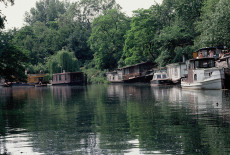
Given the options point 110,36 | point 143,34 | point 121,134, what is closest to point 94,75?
point 110,36

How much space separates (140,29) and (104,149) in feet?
229

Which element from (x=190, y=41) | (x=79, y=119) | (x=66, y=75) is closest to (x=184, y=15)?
(x=190, y=41)

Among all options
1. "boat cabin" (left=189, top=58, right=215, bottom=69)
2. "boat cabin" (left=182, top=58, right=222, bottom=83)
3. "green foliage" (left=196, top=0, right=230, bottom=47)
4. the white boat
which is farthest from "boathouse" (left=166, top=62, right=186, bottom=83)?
"boat cabin" (left=189, top=58, right=215, bottom=69)

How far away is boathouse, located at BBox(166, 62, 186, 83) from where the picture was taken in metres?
64.1

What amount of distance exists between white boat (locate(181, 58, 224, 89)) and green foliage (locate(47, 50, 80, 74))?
170ft

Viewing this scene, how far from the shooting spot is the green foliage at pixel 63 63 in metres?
96.1

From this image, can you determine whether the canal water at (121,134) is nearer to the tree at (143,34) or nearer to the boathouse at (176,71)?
the boathouse at (176,71)

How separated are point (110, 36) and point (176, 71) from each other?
34.1 metres

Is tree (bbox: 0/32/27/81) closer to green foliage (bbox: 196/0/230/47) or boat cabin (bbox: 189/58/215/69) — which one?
boat cabin (bbox: 189/58/215/69)

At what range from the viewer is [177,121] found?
18.6 m

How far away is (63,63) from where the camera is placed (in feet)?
321

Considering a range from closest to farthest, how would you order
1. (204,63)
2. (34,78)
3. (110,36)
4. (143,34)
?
(204,63) → (143,34) → (110,36) → (34,78)

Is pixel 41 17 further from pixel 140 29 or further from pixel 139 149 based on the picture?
pixel 139 149

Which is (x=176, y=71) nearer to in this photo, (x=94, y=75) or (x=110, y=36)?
(x=110, y=36)
